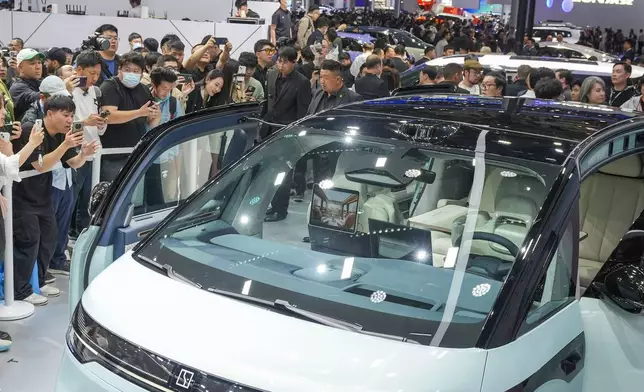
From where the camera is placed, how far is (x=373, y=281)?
3291 millimetres

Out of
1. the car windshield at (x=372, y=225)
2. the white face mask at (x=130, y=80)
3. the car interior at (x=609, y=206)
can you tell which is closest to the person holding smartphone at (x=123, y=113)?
the white face mask at (x=130, y=80)

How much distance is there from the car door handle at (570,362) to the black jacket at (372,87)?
7080 millimetres

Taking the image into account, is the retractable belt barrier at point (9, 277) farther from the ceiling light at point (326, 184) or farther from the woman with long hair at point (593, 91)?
the woman with long hair at point (593, 91)

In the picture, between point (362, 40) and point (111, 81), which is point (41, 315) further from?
point (362, 40)

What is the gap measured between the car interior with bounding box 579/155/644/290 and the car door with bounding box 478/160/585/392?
1.50 m

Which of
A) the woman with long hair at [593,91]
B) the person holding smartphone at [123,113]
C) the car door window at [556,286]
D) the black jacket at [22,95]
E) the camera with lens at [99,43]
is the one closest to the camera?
the car door window at [556,286]

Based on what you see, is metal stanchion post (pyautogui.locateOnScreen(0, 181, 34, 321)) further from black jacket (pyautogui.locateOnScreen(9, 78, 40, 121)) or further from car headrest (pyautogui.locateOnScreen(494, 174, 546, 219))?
car headrest (pyautogui.locateOnScreen(494, 174, 546, 219))

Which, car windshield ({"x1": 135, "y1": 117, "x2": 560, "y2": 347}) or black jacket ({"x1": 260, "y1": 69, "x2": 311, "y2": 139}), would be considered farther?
black jacket ({"x1": 260, "y1": 69, "x2": 311, "y2": 139})

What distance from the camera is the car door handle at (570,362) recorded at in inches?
122

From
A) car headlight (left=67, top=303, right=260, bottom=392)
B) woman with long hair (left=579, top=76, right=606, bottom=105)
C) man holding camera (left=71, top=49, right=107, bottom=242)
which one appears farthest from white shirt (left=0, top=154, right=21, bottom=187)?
woman with long hair (left=579, top=76, right=606, bottom=105)

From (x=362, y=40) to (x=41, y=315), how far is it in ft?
56.8

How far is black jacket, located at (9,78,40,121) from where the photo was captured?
7777mm

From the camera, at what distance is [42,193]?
604 centimetres

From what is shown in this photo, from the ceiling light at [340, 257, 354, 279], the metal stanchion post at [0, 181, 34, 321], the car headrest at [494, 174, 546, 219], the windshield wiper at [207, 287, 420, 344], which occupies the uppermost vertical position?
the car headrest at [494, 174, 546, 219]
